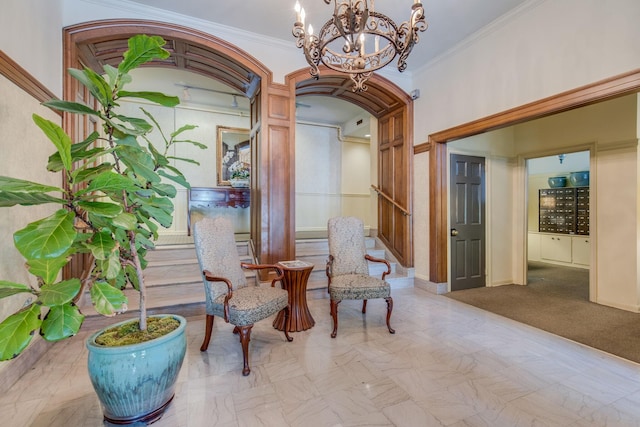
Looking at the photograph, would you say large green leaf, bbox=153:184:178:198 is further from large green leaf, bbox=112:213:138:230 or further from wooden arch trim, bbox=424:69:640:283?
wooden arch trim, bbox=424:69:640:283

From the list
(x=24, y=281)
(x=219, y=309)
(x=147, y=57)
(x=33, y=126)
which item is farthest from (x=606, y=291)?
(x=33, y=126)

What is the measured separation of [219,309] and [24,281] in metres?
1.44

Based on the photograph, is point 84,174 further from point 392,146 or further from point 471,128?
point 392,146

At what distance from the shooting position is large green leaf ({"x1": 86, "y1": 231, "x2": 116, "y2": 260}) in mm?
1316

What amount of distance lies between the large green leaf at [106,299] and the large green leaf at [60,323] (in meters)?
0.09

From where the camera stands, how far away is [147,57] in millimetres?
1520

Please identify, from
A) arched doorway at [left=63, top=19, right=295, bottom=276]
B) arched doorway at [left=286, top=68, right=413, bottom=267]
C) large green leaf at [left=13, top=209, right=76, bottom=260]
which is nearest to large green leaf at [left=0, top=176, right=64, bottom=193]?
large green leaf at [left=13, top=209, right=76, bottom=260]

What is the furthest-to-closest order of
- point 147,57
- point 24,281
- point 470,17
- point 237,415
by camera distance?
point 470,17 < point 24,281 < point 237,415 < point 147,57

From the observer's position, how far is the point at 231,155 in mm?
6227

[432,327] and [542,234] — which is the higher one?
[542,234]

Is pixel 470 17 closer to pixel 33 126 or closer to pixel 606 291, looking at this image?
pixel 606 291

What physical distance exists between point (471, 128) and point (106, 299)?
13.3 ft

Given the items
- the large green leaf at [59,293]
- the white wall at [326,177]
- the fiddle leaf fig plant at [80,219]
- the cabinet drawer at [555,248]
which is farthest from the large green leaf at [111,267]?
the cabinet drawer at [555,248]

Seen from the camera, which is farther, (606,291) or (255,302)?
(606,291)
